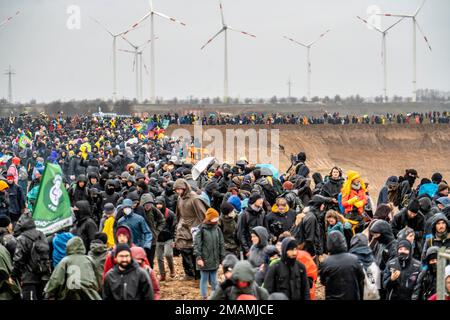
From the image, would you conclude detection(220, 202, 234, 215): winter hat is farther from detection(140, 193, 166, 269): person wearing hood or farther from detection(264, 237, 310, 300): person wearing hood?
detection(264, 237, 310, 300): person wearing hood

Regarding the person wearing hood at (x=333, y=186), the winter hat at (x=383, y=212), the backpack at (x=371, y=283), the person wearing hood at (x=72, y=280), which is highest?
the person wearing hood at (x=333, y=186)

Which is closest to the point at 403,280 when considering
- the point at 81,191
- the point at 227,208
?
the point at 227,208

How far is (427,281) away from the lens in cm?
1020

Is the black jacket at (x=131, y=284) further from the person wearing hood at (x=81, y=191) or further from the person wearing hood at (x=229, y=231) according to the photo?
the person wearing hood at (x=81, y=191)

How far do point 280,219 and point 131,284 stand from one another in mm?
4745

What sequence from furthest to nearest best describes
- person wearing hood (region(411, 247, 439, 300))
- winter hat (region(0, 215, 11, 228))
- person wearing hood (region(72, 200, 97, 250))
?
person wearing hood (region(72, 200, 97, 250))
winter hat (region(0, 215, 11, 228))
person wearing hood (region(411, 247, 439, 300))

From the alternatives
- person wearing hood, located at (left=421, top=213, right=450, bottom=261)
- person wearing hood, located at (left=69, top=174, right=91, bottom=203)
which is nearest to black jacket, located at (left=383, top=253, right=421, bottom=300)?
person wearing hood, located at (left=421, top=213, right=450, bottom=261)

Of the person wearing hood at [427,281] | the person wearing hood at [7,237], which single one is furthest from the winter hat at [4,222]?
the person wearing hood at [427,281]

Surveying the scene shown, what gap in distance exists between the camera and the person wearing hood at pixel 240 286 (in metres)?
8.23

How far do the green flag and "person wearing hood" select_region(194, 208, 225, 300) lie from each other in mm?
1928

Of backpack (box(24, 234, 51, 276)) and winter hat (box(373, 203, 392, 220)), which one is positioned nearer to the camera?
backpack (box(24, 234, 51, 276))

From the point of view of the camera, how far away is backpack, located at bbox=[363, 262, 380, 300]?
411 inches
